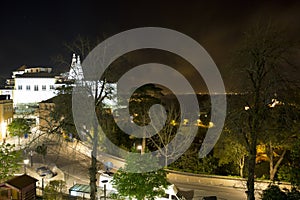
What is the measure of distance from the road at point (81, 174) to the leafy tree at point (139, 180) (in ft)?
11.8

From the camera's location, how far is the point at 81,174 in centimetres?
1766

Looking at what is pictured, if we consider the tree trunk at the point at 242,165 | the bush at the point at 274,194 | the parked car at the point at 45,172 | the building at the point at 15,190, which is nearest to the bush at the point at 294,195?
the bush at the point at 274,194

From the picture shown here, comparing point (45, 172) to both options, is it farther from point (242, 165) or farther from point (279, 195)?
point (279, 195)

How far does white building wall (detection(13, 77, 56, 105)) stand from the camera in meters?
44.1

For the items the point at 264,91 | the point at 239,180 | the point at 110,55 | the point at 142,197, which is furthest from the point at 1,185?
the point at 239,180

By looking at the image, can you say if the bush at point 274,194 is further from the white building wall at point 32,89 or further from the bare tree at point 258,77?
the white building wall at point 32,89

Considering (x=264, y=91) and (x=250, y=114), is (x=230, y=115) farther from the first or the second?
(x=264, y=91)

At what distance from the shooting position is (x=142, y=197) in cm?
1038

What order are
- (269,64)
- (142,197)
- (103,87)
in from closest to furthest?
(269,64)
(103,87)
(142,197)

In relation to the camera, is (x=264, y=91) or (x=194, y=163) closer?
(x=264, y=91)

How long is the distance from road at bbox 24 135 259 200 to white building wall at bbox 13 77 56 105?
2205cm

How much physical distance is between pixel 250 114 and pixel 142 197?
4885 mm

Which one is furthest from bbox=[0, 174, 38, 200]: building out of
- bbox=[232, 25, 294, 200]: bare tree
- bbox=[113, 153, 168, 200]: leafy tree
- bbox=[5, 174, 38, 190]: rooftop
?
bbox=[232, 25, 294, 200]: bare tree

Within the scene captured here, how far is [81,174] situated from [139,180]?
8420 millimetres
